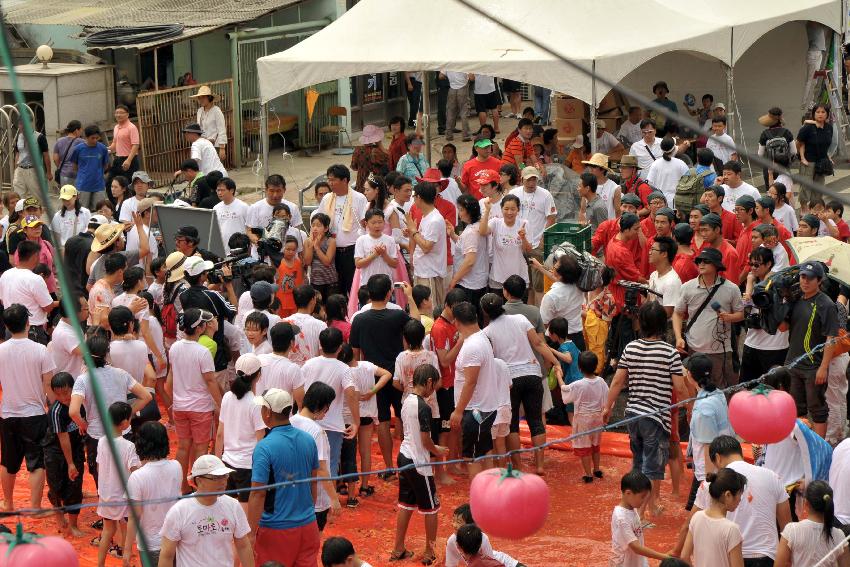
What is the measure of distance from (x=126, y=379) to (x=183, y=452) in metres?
0.90

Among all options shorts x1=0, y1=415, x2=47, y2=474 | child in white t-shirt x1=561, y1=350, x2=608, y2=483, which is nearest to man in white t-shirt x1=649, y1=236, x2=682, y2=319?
child in white t-shirt x1=561, y1=350, x2=608, y2=483

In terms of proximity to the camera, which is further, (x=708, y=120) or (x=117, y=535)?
(x=708, y=120)

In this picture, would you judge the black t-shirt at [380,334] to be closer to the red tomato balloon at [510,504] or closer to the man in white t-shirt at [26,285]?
the man in white t-shirt at [26,285]

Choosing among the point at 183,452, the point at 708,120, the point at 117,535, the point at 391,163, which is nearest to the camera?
the point at 117,535

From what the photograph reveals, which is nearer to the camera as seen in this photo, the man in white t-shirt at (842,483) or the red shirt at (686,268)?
the man in white t-shirt at (842,483)

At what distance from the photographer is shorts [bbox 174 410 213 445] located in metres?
8.73

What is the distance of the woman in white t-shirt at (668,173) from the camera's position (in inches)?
528

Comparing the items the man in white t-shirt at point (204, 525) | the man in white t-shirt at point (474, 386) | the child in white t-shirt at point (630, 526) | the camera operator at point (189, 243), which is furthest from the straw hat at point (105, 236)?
the child in white t-shirt at point (630, 526)

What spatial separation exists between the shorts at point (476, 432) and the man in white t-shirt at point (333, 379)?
2.56ft

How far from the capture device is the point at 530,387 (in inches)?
360

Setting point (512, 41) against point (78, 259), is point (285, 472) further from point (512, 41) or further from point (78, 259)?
point (512, 41)

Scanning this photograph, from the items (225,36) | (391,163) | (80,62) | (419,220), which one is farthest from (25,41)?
(419,220)

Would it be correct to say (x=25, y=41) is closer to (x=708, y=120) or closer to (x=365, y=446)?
(x=708, y=120)

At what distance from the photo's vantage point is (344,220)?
11695 millimetres
